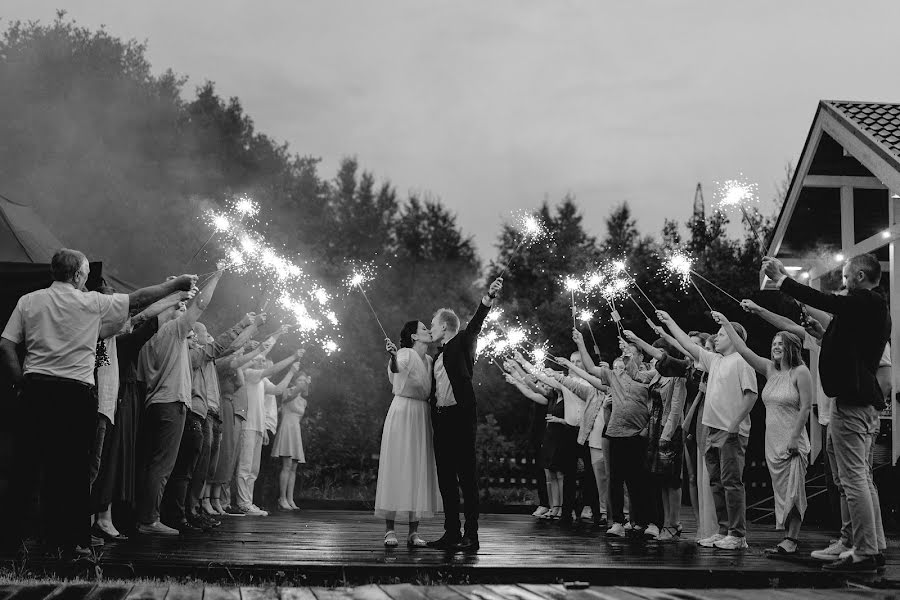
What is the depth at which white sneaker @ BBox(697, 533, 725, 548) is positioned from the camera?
28.1ft

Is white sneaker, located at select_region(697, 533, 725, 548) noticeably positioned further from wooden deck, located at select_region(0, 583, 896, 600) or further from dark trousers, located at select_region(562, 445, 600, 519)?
dark trousers, located at select_region(562, 445, 600, 519)

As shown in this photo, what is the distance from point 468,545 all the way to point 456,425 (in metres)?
0.98

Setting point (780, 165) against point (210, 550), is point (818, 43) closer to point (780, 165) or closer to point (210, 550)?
point (210, 550)

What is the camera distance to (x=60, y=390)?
616 centimetres

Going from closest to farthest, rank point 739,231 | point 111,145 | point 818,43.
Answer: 1. point 818,43
2. point 111,145
3. point 739,231

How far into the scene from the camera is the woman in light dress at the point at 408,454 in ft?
25.5

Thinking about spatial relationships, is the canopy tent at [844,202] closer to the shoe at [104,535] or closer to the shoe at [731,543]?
the shoe at [731,543]

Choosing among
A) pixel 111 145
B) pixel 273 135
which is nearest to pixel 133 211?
pixel 111 145

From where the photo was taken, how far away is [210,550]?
22.0ft

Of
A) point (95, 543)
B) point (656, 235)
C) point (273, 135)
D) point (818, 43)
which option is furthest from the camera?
point (656, 235)

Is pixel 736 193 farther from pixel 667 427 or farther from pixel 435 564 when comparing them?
pixel 435 564

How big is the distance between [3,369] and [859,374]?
19.5ft

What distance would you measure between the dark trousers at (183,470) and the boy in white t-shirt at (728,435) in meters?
4.81

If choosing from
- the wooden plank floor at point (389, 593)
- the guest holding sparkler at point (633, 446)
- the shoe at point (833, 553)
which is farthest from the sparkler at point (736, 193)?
the wooden plank floor at point (389, 593)
